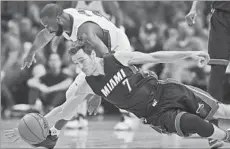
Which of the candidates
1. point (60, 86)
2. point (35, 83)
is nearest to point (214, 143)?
point (60, 86)

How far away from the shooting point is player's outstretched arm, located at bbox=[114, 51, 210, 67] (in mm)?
4504

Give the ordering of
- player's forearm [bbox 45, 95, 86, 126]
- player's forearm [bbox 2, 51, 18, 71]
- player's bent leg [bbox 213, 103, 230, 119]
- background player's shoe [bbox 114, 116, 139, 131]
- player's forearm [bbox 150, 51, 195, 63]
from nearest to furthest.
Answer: player's forearm [bbox 150, 51, 195, 63]
player's bent leg [bbox 213, 103, 230, 119]
player's forearm [bbox 45, 95, 86, 126]
background player's shoe [bbox 114, 116, 139, 131]
player's forearm [bbox 2, 51, 18, 71]

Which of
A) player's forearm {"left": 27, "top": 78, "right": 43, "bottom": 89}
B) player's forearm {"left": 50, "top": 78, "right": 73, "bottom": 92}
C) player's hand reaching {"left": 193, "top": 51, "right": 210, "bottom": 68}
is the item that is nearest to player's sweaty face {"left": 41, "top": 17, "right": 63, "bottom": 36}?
player's hand reaching {"left": 193, "top": 51, "right": 210, "bottom": 68}

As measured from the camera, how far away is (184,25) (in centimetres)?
1038

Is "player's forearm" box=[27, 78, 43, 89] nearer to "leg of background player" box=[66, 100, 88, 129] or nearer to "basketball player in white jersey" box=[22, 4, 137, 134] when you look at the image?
"leg of background player" box=[66, 100, 88, 129]

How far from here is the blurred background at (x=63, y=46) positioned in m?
9.96

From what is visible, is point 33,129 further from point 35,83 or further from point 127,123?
point 35,83

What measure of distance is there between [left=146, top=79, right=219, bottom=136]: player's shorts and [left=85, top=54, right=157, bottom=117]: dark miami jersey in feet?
0.28

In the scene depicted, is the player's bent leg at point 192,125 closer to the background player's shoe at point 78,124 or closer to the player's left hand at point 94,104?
the player's left hand at point 94,104

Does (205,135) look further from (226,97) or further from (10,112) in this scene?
(10,112)

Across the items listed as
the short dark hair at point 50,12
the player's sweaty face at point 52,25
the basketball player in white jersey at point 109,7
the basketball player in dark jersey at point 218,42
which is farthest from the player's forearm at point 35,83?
the basketball player in dark jersey at point 218,42

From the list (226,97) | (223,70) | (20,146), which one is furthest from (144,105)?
(226,97)

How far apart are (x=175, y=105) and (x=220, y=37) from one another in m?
1.16

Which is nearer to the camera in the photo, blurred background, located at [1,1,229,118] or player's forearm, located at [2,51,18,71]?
blurred background, located at [1,1,229,118]
